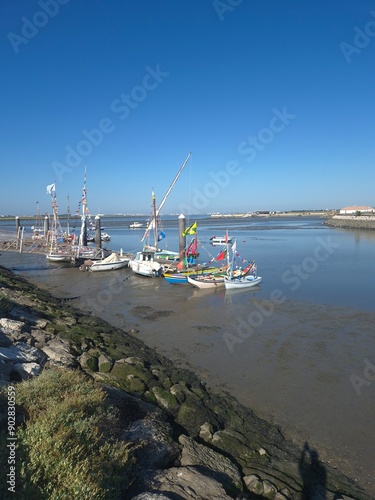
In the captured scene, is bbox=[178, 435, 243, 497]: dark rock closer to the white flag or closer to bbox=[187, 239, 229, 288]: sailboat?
bbox=[187, 239, 229, 288]: sailboat

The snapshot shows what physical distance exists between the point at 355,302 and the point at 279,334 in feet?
28.0

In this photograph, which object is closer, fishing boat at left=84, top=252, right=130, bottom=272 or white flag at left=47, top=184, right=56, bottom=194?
fishing boat at left=84, top=252, right=130, bottom=272

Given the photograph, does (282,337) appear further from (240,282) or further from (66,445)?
(66,445)

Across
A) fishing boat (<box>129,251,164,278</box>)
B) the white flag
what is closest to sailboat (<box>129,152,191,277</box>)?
fishing boat (<box>129,251,164,278</box>)

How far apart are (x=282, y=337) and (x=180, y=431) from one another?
9316 millimetres

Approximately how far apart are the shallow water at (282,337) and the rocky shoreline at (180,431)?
0.92 metres

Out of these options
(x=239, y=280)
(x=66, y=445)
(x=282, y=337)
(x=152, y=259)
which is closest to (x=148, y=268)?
(x=152, y=259)

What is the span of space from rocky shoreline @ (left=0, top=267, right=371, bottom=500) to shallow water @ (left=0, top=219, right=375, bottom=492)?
36.1 inches

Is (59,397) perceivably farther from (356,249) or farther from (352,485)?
(356,249)

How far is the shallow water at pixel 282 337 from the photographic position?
9711 mm

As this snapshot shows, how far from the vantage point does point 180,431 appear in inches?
314

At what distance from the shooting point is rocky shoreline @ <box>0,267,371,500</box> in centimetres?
598

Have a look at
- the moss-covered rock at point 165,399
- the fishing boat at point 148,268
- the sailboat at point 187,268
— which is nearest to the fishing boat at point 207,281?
the sailboat at point 187,268

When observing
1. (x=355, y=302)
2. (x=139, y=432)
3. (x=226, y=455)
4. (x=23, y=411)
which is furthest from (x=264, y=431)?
(x=355, y=302)
